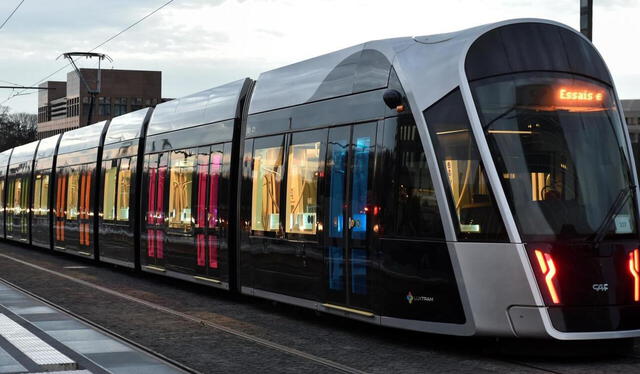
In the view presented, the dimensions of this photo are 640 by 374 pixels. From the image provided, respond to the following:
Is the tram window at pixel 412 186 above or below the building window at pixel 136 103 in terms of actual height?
below

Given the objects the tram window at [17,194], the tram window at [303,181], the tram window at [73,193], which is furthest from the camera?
the tram window at [17,194]

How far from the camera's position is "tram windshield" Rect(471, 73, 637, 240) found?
9.11 meters

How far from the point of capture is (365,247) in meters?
10.6

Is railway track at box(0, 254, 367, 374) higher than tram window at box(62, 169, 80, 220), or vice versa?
tram window at box(62, 169, 80, 220)

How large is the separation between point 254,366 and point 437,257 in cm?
197

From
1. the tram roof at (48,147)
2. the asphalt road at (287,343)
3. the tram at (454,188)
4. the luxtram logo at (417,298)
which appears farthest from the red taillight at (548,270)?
the tram roof at (48,147)

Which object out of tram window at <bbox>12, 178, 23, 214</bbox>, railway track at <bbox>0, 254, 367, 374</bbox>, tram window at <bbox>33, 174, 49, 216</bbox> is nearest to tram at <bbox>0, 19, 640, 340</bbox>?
railway track at <bbox>0, 254, 367, 374</bbox>

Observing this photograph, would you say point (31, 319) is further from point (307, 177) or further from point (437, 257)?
point (437, 257)

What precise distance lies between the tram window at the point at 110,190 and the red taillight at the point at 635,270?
13.5 m

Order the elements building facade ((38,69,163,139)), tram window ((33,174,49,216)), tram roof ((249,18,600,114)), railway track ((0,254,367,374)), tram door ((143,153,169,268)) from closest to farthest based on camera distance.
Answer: railway track ((0,254,367,374)) → tram roof ((249,18,600,114)) → tram door ((143,153,169,268)) → tram window ((33,174,49,216)) → building facade ((38,69,163,139))

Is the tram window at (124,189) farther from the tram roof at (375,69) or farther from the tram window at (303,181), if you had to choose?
the tram window at (303,181)

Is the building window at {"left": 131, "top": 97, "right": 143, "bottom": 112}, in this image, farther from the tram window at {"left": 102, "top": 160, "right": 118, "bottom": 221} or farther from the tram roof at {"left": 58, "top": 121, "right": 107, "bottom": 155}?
the tram window at {"left": 102, "top": 160, "right": 118, "bottom": 221}

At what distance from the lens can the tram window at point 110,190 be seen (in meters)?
21.0

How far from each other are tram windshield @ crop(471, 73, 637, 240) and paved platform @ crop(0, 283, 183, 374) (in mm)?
3461
